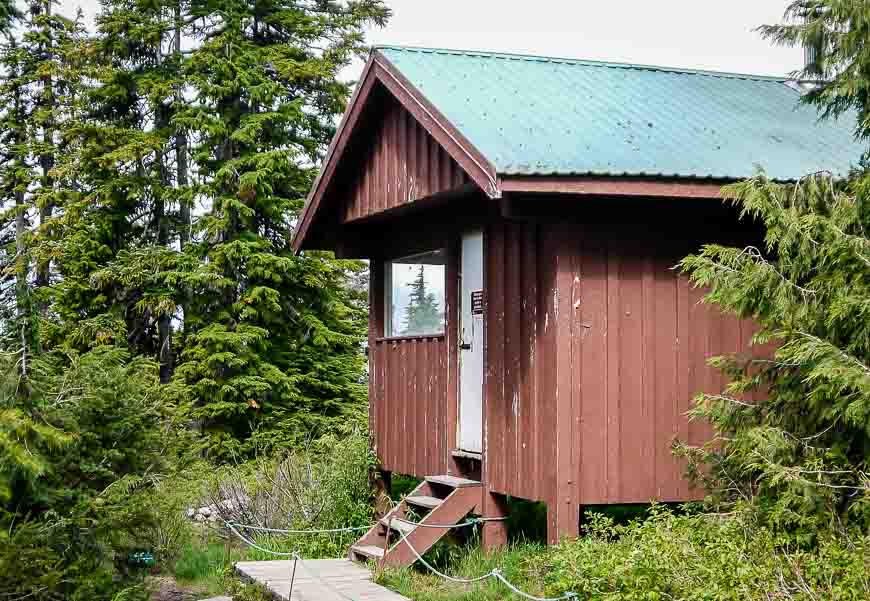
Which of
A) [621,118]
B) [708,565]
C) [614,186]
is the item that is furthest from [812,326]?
[621,118]

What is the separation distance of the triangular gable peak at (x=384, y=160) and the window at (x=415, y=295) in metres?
0.78

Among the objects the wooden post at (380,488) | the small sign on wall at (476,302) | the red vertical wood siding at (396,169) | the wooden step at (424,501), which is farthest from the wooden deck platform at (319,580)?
the red vertical wood siding at (396,169)

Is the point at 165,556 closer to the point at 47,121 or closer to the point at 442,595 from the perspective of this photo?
the point at 442,595

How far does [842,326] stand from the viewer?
7.23 meters

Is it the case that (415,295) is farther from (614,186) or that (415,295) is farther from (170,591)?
(170,591)

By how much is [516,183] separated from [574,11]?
3256cm

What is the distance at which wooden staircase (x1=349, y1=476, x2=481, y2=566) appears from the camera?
9.84 metres

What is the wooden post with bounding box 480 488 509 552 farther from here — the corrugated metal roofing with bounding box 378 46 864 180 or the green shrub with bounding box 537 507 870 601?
the corrugated metal roofing with bounding box 378 46 864 180

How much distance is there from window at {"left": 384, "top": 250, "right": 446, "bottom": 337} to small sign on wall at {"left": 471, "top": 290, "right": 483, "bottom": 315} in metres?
0.71

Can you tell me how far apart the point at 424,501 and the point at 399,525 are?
455 mm

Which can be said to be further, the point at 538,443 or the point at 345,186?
the point at 345,186

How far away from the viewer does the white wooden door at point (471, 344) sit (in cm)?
1056

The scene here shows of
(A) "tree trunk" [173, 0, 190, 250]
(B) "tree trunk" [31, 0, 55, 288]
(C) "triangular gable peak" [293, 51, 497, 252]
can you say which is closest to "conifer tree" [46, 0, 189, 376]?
(A) "tree trunk" [173, 0, 190, 250]

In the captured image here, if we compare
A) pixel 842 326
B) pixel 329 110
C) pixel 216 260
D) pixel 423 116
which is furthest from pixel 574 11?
pixel 842 326
